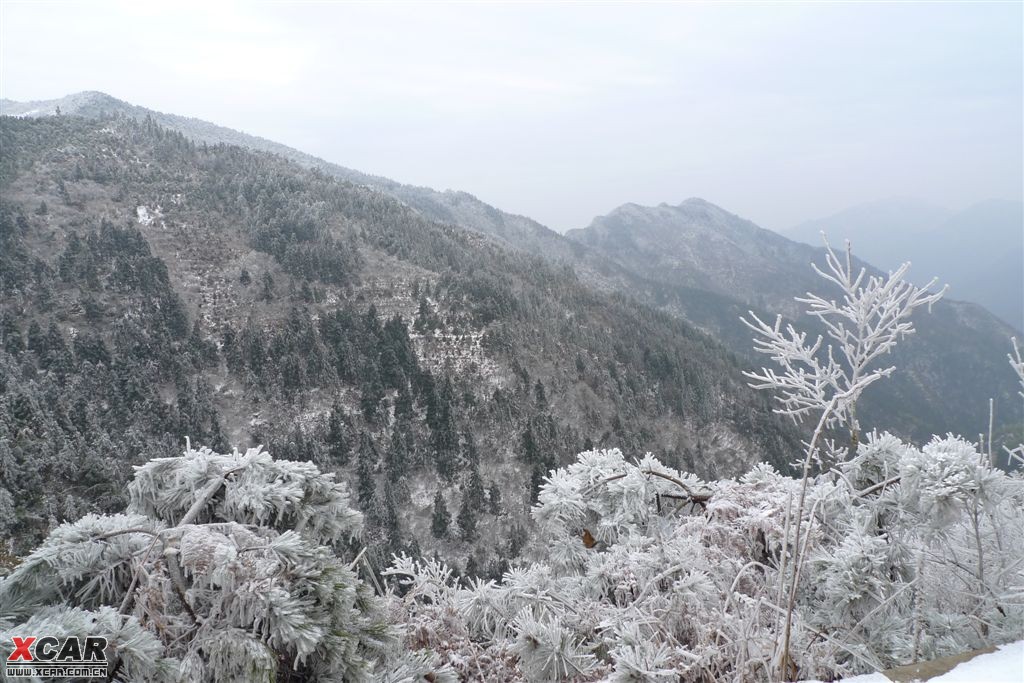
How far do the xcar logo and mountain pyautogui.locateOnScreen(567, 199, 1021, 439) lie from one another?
328ft

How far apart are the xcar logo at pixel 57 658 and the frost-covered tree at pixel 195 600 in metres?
0.04

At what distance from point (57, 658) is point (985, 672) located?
10.3 feet

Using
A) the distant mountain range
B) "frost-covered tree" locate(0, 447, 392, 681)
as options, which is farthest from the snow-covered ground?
the distant mountain range

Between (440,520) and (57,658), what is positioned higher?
(57,658)

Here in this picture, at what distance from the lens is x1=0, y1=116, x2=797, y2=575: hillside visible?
32.4m

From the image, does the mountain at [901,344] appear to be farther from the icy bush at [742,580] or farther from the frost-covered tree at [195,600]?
the frost-covered tree at [195,600]

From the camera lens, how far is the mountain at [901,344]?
361 feet

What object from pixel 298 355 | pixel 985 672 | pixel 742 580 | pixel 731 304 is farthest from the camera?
pixel 731 304

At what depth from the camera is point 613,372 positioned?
180ft

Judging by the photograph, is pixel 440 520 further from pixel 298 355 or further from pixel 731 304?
pixel 731 304

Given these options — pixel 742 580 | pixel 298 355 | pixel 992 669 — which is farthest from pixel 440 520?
pixel 992 669

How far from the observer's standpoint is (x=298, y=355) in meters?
42.1

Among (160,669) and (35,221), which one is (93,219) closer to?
(35,221)

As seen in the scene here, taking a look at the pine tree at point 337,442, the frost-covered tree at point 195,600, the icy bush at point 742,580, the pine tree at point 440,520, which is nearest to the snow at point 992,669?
the icy bush at point 742,580
